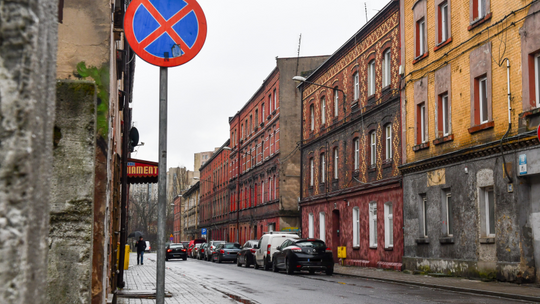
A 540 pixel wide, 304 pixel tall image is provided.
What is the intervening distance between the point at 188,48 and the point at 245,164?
191 ft

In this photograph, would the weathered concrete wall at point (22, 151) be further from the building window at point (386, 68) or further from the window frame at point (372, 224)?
the window frame at point (372, 224)

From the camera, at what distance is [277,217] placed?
157 feet

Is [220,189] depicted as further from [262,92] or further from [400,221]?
[400,221]

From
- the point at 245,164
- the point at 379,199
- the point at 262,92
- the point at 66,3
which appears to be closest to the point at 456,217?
the point at 379,199

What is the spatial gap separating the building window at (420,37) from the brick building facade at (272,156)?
2056cm

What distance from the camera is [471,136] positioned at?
68.8ft

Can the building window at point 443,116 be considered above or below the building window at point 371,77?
below

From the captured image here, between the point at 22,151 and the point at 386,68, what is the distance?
2881cm

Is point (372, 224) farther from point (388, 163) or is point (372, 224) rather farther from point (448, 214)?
point (448, 214)

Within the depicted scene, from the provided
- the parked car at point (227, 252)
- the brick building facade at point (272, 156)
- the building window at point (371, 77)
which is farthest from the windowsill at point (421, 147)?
the parked car at point (227, 252)

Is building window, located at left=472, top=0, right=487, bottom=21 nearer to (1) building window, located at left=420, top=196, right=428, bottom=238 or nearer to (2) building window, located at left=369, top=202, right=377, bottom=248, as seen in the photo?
(1) building window, located at left=420, top=196, right=428, bottom=238

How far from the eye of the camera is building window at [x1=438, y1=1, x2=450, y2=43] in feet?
76.9

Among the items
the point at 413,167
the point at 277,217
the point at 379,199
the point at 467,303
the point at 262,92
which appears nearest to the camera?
the point at 467,303

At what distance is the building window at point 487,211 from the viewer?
19.9m
